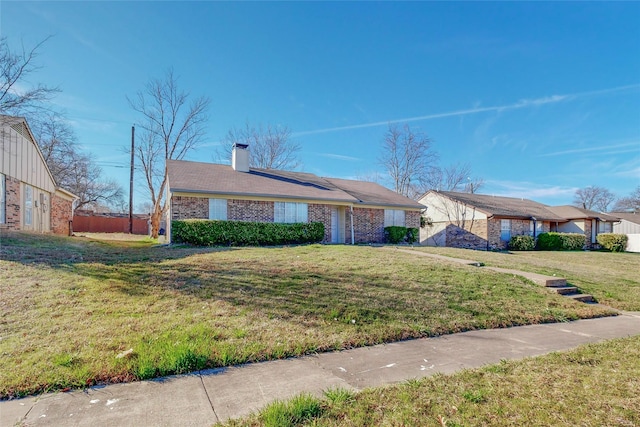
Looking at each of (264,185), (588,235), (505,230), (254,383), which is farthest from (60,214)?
(588,235)

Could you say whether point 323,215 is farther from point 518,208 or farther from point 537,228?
point 537,228

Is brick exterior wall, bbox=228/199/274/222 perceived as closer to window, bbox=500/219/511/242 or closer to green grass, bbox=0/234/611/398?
green grass, bbox=0/234/611/398

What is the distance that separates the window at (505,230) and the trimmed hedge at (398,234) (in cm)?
788

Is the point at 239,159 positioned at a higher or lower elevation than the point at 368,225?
higher

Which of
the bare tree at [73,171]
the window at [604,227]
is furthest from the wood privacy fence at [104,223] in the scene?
the window at [604,227]

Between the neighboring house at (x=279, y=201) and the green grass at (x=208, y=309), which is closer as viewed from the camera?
the green grass at (x=208, y=309)

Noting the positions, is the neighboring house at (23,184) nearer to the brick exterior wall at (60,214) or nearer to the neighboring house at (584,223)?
the brick exterior wall at (60,214)

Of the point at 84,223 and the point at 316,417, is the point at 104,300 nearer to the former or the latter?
the point at 316,417

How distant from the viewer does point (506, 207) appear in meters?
24.6

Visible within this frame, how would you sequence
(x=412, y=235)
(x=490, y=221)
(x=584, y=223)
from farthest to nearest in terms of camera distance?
(x=584, y=223) < (x=490, y=221) < (x=412, y=235)

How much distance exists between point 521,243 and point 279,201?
17325mm

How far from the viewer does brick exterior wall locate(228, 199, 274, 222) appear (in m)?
15.0

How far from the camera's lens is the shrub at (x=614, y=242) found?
23.8m

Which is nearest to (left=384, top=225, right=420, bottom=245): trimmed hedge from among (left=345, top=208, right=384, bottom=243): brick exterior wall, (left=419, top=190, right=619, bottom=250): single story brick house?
(left=345, top=208, right=384, bottom=243): brick exterior wall
